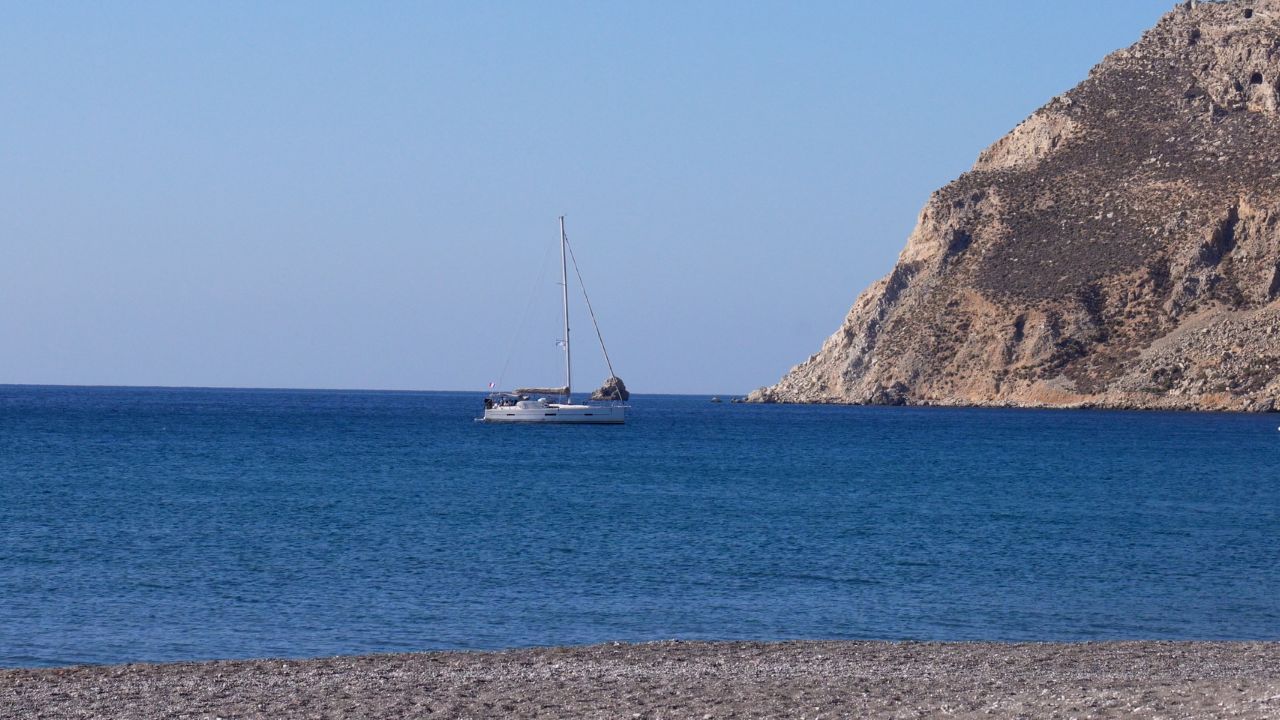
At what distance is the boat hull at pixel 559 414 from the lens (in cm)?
9906

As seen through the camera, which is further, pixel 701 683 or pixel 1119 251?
pixel 1119 251

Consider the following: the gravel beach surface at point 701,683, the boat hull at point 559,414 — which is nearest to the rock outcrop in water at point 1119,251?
the boat hull at point 559,414

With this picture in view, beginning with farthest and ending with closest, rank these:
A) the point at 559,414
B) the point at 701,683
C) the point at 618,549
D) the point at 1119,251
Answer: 1. the point at 1119,251
2. the point at 559,414
3. the point at 618,549
4. the point at 701,683

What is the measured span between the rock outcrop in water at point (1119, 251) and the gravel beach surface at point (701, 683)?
93198 millimetres

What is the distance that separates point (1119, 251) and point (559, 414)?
4393 cm

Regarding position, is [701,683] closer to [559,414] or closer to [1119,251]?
[559,414]

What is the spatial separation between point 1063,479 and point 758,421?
206 ft

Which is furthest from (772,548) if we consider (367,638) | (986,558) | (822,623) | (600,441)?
(600,441)

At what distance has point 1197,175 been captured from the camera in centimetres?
11388

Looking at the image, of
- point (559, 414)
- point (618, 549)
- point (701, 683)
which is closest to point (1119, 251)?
point (559, 414)

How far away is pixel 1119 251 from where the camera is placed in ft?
372

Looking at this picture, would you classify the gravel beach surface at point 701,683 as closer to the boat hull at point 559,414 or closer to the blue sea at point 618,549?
the blue sea at point 618,549

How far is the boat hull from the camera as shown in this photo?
325 ft

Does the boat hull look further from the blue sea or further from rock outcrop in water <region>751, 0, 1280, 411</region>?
rock outcrop in water <region>751, 0, 1280, 411</region>
